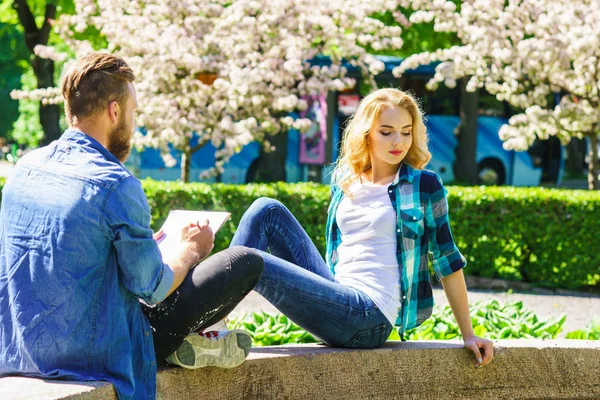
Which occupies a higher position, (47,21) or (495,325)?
(47,21)

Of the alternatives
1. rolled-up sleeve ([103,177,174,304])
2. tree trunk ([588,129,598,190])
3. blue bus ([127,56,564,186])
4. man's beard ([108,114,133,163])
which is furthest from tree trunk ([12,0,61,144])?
rolled-up sleeve ([103,177,174,304])

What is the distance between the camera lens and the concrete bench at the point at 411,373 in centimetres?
348

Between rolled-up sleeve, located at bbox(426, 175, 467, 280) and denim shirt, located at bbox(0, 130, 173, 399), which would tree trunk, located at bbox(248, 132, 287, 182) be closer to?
rolled-up sleeve, located at bbox(426, 175, 467, 280)

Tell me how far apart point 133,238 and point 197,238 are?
1.31ft

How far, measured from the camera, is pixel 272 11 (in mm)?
11211

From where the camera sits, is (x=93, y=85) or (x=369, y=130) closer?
(x=93, y=85)

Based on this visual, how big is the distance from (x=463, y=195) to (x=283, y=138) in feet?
32.1

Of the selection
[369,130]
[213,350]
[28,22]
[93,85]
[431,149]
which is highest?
[28,22]

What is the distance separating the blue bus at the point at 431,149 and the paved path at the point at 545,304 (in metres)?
10.1

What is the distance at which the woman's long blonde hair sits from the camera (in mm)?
3855

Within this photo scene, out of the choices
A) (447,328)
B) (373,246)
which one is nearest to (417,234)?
(373,246)

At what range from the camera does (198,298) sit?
3.08 m

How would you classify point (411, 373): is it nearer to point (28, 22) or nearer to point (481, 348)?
point (481, 348)

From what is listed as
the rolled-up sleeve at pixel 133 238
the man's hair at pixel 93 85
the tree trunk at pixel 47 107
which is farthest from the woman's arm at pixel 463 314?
the tree trunk at pixel 47 107
